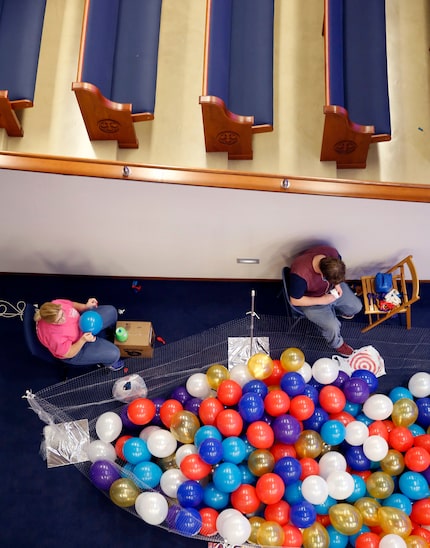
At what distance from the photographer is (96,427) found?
337 cm

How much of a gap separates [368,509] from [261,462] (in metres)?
0.67

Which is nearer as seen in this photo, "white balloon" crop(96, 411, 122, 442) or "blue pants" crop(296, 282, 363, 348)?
"white balloon" crop(96, 411, 122, 442)

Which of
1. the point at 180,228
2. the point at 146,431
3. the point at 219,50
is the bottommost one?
the point at 146,431

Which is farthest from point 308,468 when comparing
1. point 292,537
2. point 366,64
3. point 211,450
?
point 366,64

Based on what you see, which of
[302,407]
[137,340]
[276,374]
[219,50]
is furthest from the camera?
[137,340]

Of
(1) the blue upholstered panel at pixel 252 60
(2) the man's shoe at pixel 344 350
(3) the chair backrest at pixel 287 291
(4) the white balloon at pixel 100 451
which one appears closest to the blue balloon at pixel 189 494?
(4) the white balloon at pixel 100 451

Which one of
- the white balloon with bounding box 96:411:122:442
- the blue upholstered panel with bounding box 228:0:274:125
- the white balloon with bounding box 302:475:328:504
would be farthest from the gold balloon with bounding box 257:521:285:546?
the blue upholstered panel with bounding box 228:0:274:125

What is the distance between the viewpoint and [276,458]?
327 cm

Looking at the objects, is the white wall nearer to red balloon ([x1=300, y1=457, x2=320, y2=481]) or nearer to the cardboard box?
the cardboard box

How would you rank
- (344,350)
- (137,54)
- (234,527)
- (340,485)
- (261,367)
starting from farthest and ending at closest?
1. (344,350)
2. (261,367)
3. (340,485)
4. (234,527)
5. (137,54)

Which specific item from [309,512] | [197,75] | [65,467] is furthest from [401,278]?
[65,467]

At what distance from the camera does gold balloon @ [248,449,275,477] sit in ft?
10.5

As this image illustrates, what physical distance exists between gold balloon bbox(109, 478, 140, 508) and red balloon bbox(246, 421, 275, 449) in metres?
0.74

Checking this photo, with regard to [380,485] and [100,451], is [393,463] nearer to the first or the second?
[380,485]
